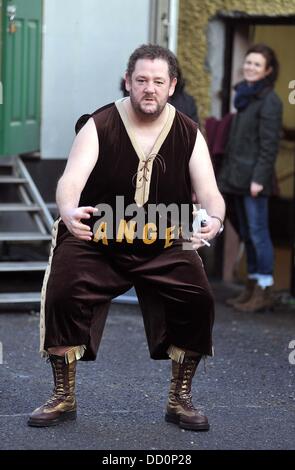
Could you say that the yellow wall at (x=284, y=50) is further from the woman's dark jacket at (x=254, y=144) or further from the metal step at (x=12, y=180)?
the metal step at (x=12, y=180)

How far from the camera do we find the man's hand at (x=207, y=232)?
524cm

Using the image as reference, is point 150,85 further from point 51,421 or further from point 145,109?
point 51,421

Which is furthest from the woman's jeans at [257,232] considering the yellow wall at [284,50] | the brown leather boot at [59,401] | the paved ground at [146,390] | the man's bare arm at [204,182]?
the brown leather boot at [59,401]

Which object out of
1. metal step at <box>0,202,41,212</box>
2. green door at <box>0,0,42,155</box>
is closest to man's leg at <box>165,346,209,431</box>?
metal step at <box>0,202,41,212</box>

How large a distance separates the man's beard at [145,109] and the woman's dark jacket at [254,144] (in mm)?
2988

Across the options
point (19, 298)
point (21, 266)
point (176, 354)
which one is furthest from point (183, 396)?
point (21, 266)

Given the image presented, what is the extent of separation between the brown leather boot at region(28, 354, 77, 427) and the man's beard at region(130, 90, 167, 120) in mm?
1243

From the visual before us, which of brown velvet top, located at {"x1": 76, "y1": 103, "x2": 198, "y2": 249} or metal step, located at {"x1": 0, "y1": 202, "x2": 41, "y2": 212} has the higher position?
brown velvet top, located at {"x1": 76, "y1": 103, "x2": 198, "y2": 249}

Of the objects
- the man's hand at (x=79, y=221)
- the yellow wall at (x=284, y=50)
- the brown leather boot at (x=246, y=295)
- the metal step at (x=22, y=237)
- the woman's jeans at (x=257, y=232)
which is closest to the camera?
the man's hand at (x=79, y=221)

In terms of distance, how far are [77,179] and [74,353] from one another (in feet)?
2.83

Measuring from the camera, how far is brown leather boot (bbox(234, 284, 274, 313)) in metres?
8.55

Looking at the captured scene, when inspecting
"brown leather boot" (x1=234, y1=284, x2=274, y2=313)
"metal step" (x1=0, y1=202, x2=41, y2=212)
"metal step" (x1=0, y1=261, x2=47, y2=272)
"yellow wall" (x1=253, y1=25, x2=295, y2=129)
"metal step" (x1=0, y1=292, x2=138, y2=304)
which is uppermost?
"yellow wall" (x1=253, y1=25, x2=295, y2=129)

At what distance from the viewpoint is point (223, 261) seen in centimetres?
961

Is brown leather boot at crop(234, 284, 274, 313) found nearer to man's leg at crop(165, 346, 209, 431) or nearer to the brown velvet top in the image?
man's leg at crop(165, 346, 209, 431)
